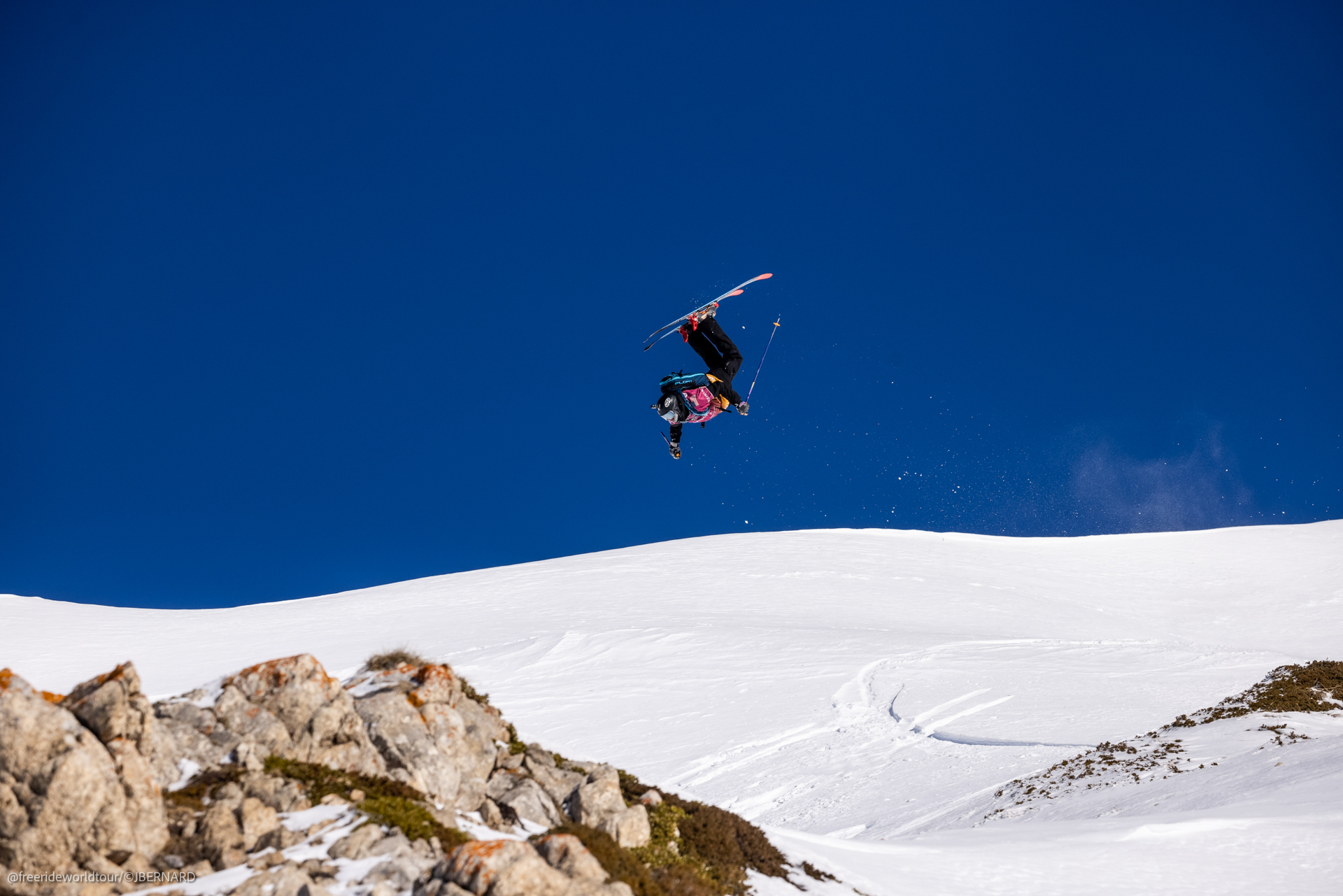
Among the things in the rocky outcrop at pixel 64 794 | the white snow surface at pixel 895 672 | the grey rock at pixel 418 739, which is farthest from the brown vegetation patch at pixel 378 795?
the white snow surface at pixel 895 672

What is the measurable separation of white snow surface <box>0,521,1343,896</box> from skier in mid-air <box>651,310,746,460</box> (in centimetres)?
777

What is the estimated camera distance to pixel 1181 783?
15.3m

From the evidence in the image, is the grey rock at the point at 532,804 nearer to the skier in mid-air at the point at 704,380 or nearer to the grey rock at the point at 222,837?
the grey rock at the point at 222,837

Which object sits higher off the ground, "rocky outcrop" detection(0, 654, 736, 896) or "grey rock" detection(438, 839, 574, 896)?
"rocky outcrop" detection(0, 654, 736, 896)

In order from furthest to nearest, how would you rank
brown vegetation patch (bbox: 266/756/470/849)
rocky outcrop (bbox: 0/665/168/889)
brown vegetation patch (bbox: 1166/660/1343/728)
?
brown vegetation patch (bbox: 1166/660/1343/728) → brown vegetation patch (bbox: 266/756/470/849) → rocky outcrop (bbox: 0/665/168/889)

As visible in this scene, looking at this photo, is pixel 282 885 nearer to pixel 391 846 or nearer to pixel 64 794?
pixel 391 846

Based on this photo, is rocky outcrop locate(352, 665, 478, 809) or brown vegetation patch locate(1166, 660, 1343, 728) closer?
rocky outcrop locate(352, 665, 478, 809)

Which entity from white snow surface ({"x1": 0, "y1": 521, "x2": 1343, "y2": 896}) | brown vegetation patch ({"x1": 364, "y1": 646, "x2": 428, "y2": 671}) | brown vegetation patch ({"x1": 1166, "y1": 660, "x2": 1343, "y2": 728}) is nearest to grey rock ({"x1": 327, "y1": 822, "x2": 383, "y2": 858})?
brown vegetation patch ({"x1": 364, "y1": 646, "x2": 428, "y2": 671})

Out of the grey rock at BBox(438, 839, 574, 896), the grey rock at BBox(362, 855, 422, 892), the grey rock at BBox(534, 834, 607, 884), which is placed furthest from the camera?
the grey rock at BBox(534, 834, 607, 884)

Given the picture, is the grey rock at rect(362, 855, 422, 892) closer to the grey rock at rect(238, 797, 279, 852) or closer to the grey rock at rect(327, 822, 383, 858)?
the grey rock at rect(327, 822, 383, 858)

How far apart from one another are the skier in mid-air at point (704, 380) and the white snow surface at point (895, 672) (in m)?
7.77

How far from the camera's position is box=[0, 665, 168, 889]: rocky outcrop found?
619cm

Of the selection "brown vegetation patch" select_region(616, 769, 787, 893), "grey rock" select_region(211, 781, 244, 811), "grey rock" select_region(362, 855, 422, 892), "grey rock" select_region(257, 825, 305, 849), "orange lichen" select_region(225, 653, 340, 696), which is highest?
"orange lichen" select_region(225, 653, 340, 696)

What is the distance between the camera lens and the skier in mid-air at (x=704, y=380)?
14.9 metres
